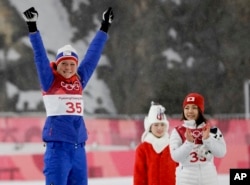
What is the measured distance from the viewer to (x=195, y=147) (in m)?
3.94

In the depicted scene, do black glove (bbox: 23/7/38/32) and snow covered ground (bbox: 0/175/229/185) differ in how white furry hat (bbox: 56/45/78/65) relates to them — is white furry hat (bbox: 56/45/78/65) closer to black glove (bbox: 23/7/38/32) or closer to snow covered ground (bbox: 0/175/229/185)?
black glove (bbox: 23/7/38/32)

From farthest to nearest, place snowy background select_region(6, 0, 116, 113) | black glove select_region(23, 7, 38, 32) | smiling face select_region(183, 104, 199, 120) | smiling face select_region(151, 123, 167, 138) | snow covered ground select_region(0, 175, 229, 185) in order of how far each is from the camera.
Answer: snowy background select_region(6, 0, 116, 113), snow covered ground select_region(0, 175, 229, 185), smiling face select_region(151, 123, 167, 138), smiling face select_region(183, 104, 199, 120), black glove select_region(23, 7, 38, 32)

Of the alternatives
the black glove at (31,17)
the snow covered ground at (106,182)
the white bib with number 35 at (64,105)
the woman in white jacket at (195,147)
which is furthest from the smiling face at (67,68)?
the snow covered ground at (106,182)

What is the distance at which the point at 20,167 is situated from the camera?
9.60 metres

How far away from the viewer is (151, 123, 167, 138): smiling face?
490 cm

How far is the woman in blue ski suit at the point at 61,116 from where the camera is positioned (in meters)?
3.77

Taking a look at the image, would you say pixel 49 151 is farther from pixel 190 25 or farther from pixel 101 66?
pixel 190 25

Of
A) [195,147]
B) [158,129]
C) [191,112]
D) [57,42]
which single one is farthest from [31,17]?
[57,42]

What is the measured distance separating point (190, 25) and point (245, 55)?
1535 millimetres

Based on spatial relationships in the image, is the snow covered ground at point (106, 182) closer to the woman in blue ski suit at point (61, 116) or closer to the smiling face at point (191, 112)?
the smiling face at point (191, 112)

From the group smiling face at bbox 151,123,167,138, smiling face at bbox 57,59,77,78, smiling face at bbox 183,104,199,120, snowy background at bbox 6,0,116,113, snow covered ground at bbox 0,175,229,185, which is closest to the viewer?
smiling face at bbox 57,59,77,78

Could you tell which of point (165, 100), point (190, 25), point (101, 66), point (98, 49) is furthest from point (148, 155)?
point (190, 25)

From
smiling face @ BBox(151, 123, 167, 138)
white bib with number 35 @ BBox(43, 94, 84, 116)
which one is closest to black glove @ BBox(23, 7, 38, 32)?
white bib with number 35 @ BBox(43, 94, 84, 116)

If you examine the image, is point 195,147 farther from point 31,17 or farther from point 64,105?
point 31,17
